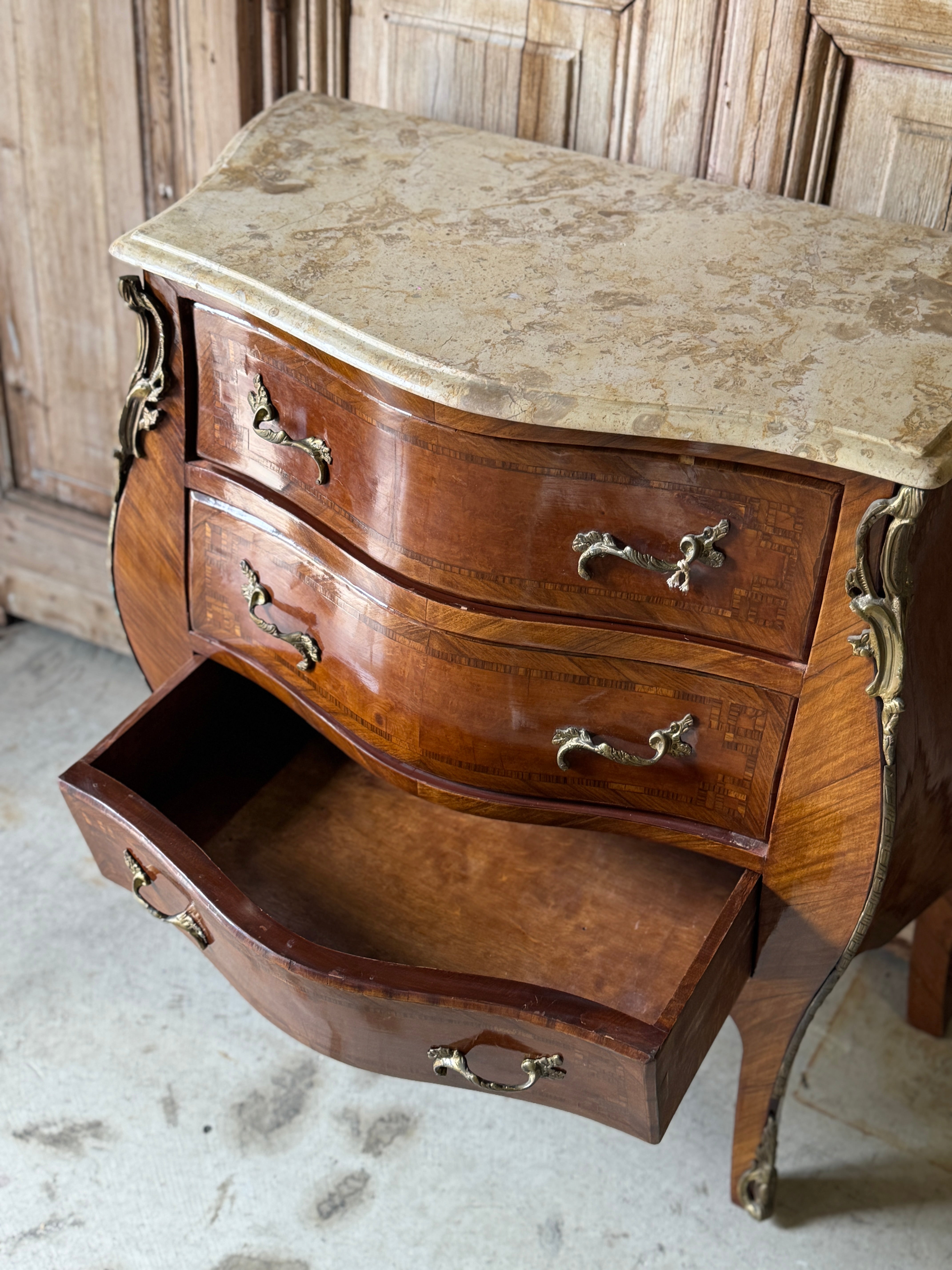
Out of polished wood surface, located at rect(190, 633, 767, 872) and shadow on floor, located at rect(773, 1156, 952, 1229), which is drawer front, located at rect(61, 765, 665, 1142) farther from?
shadow on floor, located at rect(773, 1156, 952, 1229)

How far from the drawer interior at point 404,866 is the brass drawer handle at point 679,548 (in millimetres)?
291

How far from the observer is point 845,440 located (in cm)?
85

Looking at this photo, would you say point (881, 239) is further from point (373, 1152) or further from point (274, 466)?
point (373, 1152)

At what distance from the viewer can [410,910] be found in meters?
1.18

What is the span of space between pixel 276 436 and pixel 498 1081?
22.5 inches

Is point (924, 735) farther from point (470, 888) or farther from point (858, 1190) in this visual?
point (858, 1190)

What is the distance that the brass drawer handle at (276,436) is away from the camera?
3.50 feet

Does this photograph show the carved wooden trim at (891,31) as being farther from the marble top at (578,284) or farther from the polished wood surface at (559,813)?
the polished wood surface at (559,813)

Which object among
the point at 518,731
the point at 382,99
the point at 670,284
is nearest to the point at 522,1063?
the point at 518,731

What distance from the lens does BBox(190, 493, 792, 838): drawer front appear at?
1.04m

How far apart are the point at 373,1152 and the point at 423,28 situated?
126 cm

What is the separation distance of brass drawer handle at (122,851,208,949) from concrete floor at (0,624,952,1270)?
1.37 feet

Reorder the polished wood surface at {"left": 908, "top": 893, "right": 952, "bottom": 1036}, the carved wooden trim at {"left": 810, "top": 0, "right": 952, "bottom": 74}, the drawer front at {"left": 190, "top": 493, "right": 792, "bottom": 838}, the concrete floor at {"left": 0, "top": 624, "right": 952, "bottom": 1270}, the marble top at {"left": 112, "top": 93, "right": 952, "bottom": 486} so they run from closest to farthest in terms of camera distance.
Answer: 1. the marble top at {"left": 112, "top": 93, "right": 952, "bottom": 486}
2. the drawer front at {"left": 190, "top": 493, "right": 792, "bottom": 838}
3. the carved wooden trim at {"left": 810, "top": 0, "right": 952, "bottom": 74}
4. the concrete floor at {"left": 0, "top": 624, "right": 952, "bottom": 1270}
5. the polished wood surface at {"left": 908, "top": 893, "right": 952, "bottom": 1036}

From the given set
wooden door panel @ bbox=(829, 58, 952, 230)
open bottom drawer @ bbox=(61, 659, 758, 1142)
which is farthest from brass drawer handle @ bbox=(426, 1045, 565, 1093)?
wooden door panel @ bbox=(829, 58, 952, 230)
